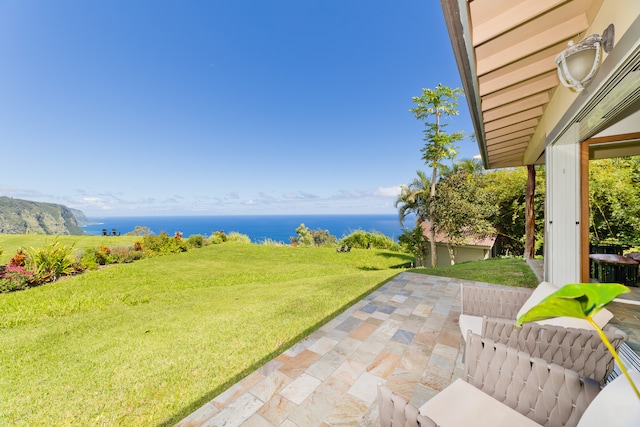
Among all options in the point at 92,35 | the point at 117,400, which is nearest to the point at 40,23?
the point at 92,35

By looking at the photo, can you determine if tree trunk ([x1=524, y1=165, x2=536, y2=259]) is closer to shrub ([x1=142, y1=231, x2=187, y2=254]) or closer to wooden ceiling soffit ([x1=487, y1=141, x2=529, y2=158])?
wooden ceiling soffit ([x1=487, y1=141, x2=529, y2=158])

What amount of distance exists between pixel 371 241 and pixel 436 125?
840 centimetres

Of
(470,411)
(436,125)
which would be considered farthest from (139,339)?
(436,125)

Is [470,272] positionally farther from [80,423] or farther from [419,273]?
[80,423]

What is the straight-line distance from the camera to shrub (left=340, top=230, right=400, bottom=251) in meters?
16.4

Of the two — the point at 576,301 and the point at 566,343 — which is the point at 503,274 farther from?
the point at 576,301

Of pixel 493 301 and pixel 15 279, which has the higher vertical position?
pixel 493 301

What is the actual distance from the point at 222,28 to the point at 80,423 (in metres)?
13.5

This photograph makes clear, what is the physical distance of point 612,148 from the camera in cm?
424

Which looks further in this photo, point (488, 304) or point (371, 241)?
point (371, 241)

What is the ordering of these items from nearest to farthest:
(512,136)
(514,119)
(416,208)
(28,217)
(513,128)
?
(514,119), (513,128), (512,136), (416,208), (28,217)

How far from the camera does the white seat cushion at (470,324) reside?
2442mm

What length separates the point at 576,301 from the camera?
59 cm

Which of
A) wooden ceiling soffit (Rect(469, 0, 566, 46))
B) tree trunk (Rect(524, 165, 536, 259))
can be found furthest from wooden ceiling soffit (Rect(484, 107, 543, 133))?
tree trunk (Rect(524, 165, 536, 259))
